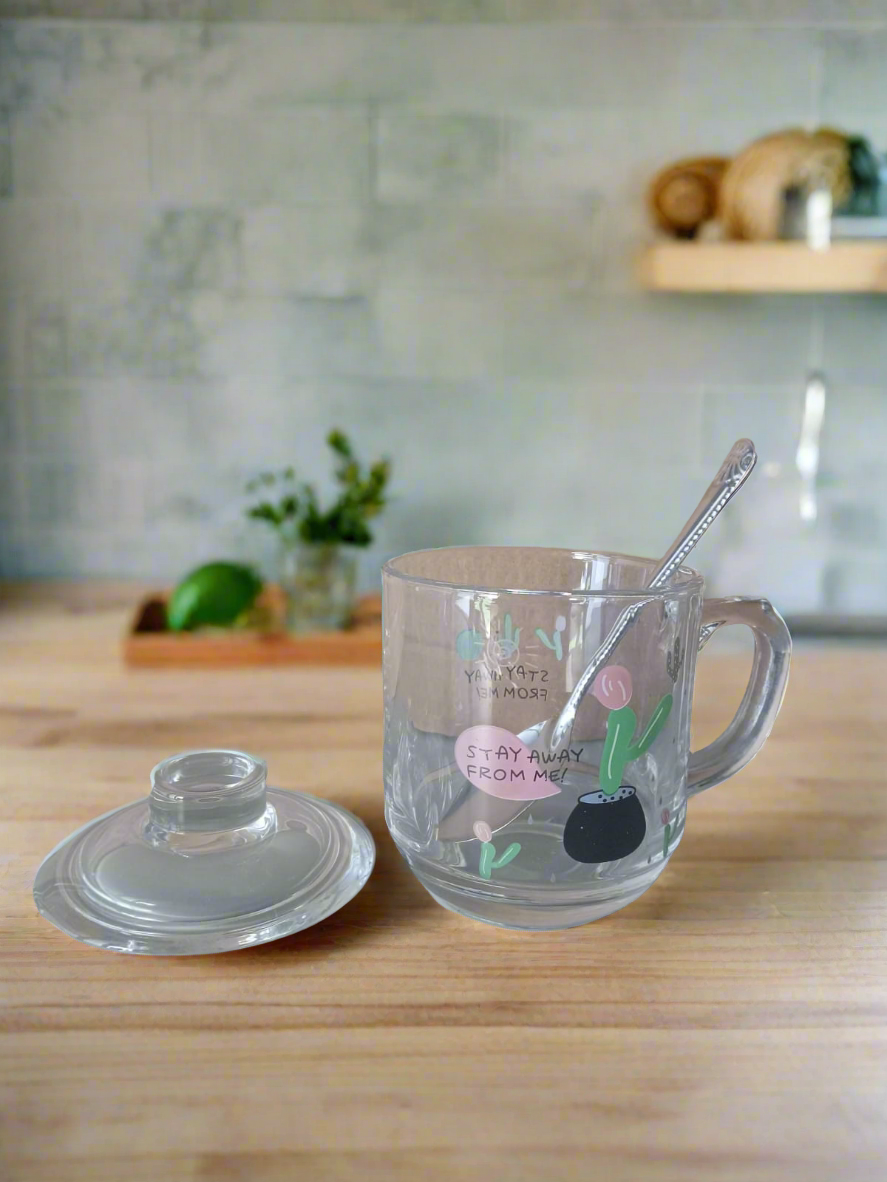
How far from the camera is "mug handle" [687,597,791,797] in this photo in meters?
0.42

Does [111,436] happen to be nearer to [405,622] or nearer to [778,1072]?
[405,622]

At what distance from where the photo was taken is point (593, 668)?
0.37m

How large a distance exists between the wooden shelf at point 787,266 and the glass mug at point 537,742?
2.66ft

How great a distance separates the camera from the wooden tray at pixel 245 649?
36.1 inches

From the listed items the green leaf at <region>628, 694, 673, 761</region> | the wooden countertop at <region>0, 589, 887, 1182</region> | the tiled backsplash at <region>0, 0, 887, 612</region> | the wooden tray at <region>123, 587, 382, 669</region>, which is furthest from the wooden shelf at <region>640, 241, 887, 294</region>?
the green leaf at <region>628, 694, 673, 761</region>

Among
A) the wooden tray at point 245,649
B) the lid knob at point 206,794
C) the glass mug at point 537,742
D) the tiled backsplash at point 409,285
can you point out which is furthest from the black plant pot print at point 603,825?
the tiled backsplash at point 409,285

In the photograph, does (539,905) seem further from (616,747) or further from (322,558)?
(322,558)

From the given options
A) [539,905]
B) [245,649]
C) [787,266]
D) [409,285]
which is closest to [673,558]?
[539,905]

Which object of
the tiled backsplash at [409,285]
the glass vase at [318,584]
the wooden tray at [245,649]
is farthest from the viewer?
the tiled backsplash at [409,285]

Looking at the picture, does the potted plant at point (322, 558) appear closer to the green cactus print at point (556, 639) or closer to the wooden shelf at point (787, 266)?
the wooden shelf at point (787, 266)

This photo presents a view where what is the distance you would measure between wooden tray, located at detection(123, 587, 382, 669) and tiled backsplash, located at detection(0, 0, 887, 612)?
1.23 feet

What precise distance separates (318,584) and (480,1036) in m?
0.73

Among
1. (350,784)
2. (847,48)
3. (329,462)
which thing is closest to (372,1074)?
(350,784)

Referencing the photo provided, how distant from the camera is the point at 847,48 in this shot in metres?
1.21
